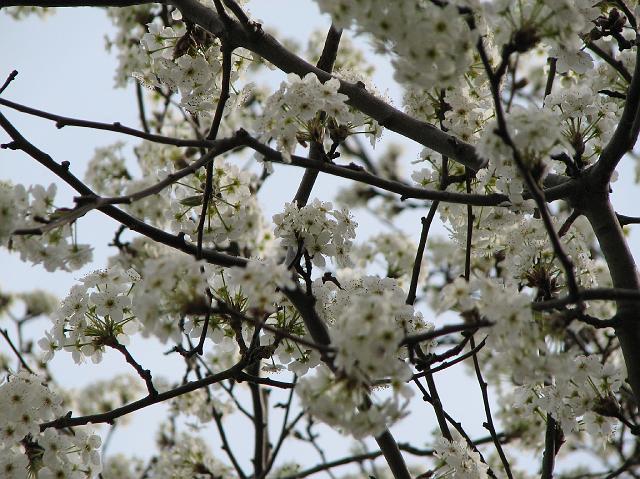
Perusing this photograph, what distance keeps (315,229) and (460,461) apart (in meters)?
1.59

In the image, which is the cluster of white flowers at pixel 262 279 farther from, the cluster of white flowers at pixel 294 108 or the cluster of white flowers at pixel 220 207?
the cluster of white flowers at pixel 220 207

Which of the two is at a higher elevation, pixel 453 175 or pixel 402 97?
pixel 402 97

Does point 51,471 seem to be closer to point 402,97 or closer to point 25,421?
point 25,421

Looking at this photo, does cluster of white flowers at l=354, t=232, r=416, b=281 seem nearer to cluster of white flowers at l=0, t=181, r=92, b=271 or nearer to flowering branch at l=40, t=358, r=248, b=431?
flowering branch at l=40, t=358, r=248, b=431

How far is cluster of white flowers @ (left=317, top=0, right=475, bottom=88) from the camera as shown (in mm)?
2455

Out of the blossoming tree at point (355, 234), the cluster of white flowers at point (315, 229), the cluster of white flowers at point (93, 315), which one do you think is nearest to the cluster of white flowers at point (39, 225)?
the blossoming tree at point (355, 234)

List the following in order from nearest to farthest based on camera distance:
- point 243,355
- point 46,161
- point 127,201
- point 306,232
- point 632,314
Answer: point 127,201
point 46,161
point 632,314
point 243,355
point 306,232

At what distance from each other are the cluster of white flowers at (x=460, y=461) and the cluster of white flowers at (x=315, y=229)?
1.32 metres

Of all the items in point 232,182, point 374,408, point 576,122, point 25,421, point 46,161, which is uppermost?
point 232,182

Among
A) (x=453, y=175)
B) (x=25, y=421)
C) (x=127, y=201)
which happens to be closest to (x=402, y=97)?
(x=453, y=175)

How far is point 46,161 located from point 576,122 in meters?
2.89

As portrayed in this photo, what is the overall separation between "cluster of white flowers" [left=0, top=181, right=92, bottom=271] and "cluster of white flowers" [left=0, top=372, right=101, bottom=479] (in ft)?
4.12

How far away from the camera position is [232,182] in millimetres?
4609

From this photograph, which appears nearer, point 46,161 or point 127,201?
point 127,201
